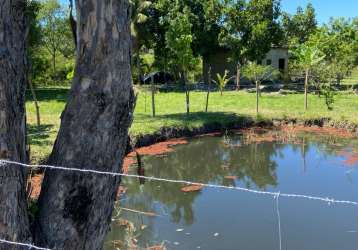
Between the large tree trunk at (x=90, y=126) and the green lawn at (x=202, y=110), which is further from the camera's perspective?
the green lawn at (x=202, y=110)

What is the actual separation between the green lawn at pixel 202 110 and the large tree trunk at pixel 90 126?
7.97 m

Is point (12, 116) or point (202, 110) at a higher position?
point (12, 116)

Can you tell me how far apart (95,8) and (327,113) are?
16298 mm

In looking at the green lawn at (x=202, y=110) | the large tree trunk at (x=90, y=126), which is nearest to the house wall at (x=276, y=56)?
the green lawn at (x=202, y=110)

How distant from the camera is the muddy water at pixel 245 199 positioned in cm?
756

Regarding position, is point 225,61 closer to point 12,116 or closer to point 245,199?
point 245,199

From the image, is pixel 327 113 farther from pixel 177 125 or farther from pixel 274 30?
pixel 274 30

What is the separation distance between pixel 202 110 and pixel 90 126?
16744 millimetres

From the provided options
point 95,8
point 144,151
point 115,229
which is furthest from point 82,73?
point 144,151

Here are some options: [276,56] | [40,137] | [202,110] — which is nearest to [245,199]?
[40,137]

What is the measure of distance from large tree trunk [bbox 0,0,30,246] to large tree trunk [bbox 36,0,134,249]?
0.20 m

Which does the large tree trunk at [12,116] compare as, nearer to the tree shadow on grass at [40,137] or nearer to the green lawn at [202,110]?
the tree shadow on grass at [40,137]

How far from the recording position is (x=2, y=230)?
285 cm

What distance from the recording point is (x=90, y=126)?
119 inches
